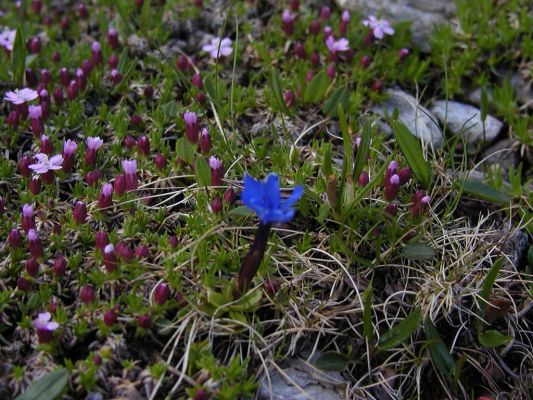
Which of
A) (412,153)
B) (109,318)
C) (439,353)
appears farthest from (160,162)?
(439,353)

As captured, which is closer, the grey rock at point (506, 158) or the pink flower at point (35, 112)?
the pink flower at point (35, 112)

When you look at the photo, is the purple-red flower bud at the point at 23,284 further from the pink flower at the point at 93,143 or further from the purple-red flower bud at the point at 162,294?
the pink flower at the point at 93,143

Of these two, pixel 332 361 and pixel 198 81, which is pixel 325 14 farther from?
pixel 332 361

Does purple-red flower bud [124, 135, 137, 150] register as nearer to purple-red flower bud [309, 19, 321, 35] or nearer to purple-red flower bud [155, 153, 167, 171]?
purple-red flower bud [155, 153, 167, 171]

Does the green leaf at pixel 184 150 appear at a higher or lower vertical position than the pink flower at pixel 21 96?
lower

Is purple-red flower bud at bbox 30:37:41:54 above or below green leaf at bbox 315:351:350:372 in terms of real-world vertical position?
above

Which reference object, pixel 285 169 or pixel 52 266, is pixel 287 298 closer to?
pixel 285 169

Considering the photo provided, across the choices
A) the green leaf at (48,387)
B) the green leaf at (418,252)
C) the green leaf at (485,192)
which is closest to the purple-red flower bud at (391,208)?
the green leaf at (418,252)

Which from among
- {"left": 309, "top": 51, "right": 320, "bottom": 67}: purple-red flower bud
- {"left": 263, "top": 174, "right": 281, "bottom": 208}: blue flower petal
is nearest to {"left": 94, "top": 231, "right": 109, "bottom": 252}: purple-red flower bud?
{"left": 263, "top": 174, "right": 281, "bottom": 208}: blue flower petal
